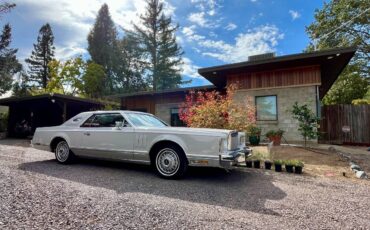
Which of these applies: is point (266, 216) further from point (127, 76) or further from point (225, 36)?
point (127, 76)

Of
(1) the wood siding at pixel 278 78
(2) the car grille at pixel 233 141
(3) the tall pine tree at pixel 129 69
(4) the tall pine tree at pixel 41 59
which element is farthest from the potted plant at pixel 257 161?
(4) the tall pine tree at pixel 41 59

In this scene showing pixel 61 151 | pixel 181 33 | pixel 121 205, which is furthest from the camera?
pixel 181 33

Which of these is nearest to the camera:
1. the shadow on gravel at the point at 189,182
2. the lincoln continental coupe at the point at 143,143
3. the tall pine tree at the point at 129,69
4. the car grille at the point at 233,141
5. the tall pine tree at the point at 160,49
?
the shadow on gravel at the point at 189,182

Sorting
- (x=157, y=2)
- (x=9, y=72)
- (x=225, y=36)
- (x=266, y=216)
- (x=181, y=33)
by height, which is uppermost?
(x=157, y=2)

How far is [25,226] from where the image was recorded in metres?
2.55

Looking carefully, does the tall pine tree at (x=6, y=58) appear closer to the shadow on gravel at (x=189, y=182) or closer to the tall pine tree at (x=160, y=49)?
the tall pine tree at (x=160, y=49)

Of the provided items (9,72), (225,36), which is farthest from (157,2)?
(9,72)

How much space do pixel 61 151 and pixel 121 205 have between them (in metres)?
3.90

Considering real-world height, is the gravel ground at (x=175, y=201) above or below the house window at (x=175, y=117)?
below

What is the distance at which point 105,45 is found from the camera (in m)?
33.1

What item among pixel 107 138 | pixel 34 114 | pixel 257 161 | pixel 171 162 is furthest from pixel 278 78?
pixel 34 114

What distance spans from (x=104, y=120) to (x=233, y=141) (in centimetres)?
327

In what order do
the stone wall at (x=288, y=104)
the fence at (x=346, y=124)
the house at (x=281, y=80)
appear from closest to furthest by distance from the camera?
the house at (x=281, y=80), the stone wall at (x=288, y=104), the fence at (x=346, y=124)

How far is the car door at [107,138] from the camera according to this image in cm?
→ 536
